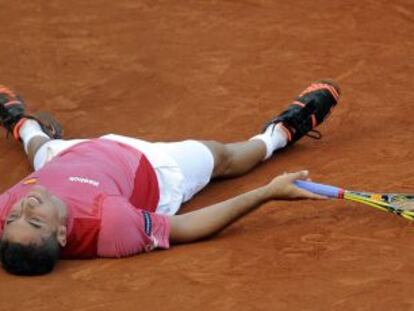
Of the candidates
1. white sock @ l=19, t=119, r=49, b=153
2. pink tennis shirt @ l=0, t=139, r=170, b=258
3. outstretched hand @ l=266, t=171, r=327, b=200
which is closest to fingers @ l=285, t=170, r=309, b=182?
outstretched hand @ l=266, t=171, r=327, b=200

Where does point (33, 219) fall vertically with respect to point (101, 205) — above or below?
below

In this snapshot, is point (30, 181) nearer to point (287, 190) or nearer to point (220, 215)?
point (220, 215)

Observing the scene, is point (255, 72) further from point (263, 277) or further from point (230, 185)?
point (263, 277)

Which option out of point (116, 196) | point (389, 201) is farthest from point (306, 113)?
point (116, 196)

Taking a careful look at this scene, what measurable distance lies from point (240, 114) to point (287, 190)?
6.23 feet

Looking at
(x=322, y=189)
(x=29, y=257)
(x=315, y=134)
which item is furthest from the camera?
(x=315, y=134)

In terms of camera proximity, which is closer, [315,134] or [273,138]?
[273,138]

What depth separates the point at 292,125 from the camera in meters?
6.69

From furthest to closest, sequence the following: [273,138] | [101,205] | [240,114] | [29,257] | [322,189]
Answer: [240,114]
[273,138]
[322,189]
[101,205]
[29,257]

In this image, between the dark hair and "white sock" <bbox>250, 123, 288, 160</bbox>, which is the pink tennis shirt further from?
"white sock" <bbox>250, 123, 288, 160</bbox>

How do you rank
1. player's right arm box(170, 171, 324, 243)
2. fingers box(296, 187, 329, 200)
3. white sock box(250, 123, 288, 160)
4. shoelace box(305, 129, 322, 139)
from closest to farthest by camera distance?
1. player's right arm box(170, 171, 324, 243)
2. fingers box(296, 187, 329, 200)
3. white sock box(250, 123, 288, 160)
4. shoelace box(305, 129, 322, 139)

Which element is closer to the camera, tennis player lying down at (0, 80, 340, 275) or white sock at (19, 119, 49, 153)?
tennis player lying down at (0, 80, 340, 275)

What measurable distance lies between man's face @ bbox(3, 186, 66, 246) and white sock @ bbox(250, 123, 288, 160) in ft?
5.76

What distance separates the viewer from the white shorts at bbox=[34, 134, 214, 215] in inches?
233
